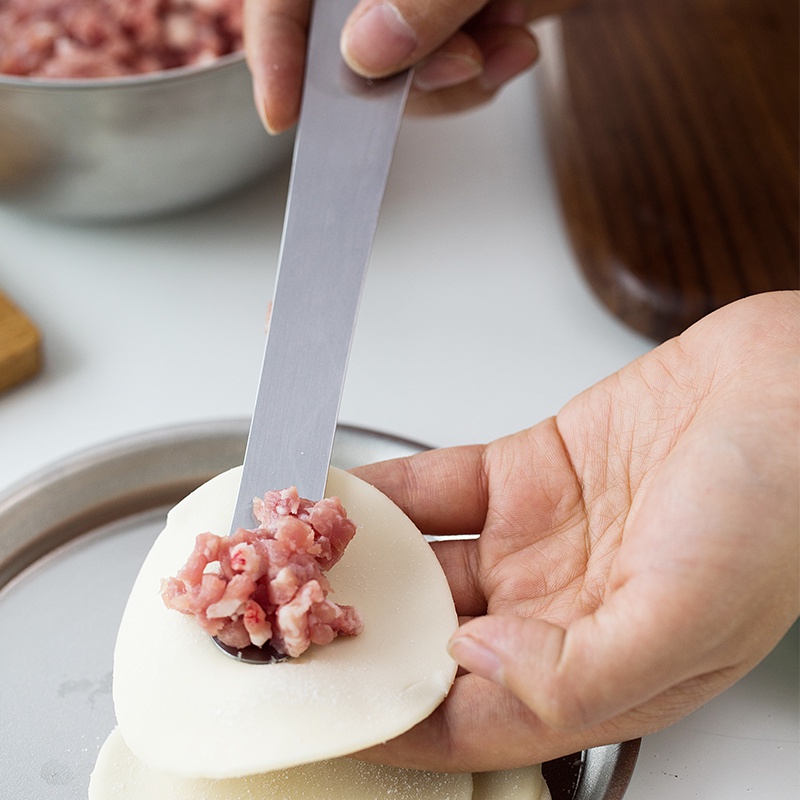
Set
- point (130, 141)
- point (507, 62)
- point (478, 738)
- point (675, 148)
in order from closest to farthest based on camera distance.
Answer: point (478, 738) → point (130, 141) → point (507, 62) → point (675, 148)

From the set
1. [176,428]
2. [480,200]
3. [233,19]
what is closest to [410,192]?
[480,200]

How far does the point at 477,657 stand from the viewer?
72cm

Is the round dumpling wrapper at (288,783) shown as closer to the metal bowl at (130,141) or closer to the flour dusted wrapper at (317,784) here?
the flour dusted wrapper at (317,784)

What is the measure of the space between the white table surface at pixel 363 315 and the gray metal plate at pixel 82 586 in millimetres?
83

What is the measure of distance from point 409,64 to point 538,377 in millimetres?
444

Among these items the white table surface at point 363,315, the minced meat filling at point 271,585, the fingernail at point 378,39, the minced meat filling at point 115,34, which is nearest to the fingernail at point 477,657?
the minced meat filling at point 271,585

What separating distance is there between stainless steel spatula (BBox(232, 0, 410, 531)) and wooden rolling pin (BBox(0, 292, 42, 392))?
438mm

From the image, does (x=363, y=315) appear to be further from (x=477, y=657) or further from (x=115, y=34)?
(x=477, y=657)

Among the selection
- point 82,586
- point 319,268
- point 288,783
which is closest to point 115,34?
point 319,268

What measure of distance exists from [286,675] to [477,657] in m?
0.16

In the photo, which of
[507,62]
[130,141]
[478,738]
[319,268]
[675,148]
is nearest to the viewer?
Answer: [478,738]

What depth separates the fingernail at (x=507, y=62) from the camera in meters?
1.47

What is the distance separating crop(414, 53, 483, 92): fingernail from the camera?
53.1 inches

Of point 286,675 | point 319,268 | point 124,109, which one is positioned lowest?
point 286,675
